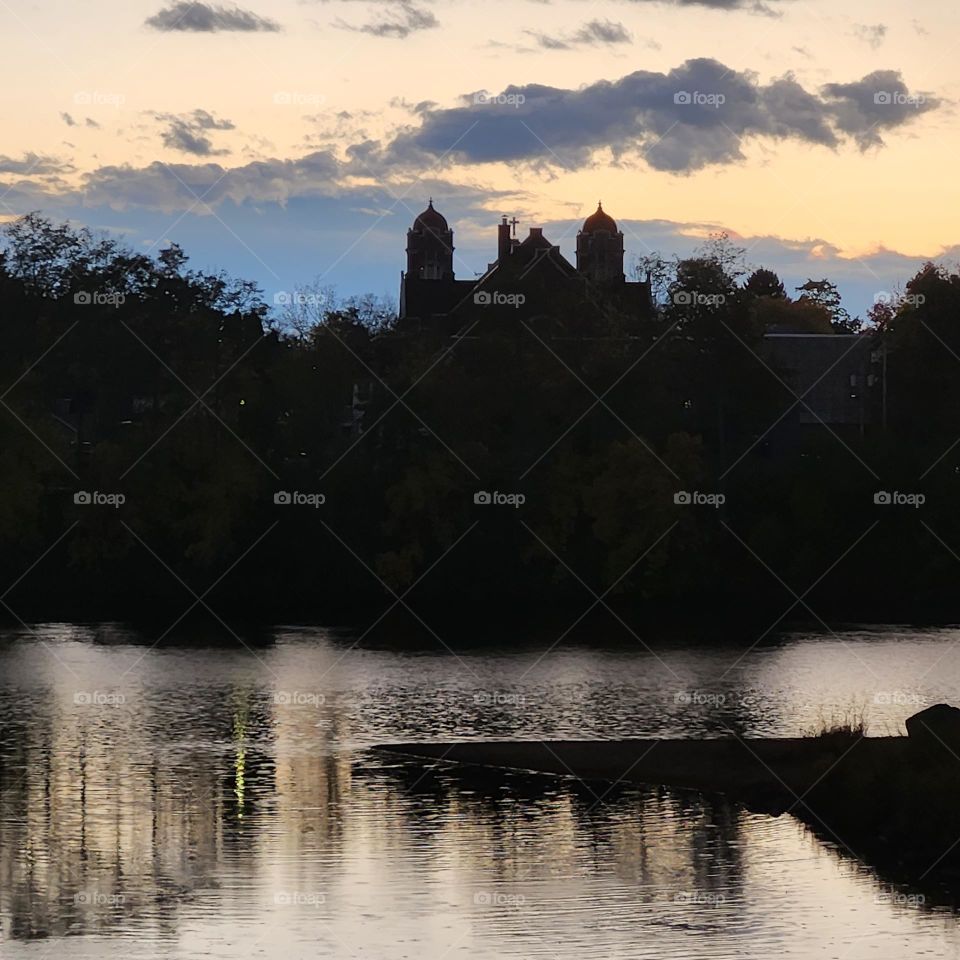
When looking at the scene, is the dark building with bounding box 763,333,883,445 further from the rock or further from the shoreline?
the rock

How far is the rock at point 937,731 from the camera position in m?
38.0

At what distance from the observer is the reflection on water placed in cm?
2864

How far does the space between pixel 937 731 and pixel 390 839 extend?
1238 cm

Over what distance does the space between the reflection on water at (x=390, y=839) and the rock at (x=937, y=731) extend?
3.78 meters

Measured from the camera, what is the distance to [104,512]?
110 m

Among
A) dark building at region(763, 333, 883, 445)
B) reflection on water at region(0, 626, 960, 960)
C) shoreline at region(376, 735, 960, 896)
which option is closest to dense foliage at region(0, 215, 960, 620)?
dark building at region(763, 333, 883, 445)

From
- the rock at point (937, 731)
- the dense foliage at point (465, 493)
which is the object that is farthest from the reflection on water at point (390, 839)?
the dense foliage at point (465, 493)

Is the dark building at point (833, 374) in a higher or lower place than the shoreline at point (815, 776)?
higher

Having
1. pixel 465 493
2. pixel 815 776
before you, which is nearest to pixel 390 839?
pixel 815 776

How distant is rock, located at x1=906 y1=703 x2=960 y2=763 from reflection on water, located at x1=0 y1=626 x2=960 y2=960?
378 centimetres

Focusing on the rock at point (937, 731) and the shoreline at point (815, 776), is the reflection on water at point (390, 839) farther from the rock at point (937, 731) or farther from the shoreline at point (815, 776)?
the rock at point (937, 731)

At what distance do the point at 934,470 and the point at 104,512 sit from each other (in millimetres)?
50567

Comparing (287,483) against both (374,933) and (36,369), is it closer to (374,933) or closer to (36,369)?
(36,369)

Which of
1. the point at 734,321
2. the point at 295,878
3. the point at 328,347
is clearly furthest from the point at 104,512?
the point at 295,878
